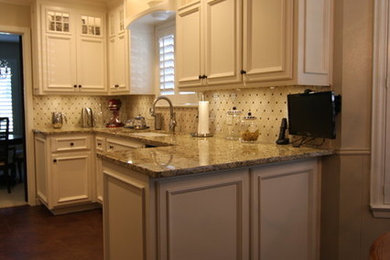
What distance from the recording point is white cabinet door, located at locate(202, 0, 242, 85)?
262cm

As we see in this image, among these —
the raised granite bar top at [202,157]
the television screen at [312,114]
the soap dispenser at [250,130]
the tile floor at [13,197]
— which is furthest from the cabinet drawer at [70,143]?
the television screen at [312,114]

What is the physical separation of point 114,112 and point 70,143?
2.98 ft

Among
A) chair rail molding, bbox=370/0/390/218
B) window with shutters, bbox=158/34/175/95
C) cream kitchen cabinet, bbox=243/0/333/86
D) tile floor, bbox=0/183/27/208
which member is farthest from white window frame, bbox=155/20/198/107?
tile floor, bbox=0/183/27/208

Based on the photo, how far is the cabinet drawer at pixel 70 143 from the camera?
13.5 feet

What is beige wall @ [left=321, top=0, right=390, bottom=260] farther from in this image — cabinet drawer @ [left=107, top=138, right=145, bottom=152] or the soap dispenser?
cabinet drawer @ [left=107, top=138, right=145, bottom=152]

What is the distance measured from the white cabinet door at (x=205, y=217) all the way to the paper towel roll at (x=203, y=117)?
4.17ft

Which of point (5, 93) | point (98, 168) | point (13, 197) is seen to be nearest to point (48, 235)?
point (98, 168)

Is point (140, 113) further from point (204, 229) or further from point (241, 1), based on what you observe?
point (204, 229)

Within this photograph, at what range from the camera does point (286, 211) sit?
224 centimetres

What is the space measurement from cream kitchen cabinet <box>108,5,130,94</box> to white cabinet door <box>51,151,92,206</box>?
942 millimetres

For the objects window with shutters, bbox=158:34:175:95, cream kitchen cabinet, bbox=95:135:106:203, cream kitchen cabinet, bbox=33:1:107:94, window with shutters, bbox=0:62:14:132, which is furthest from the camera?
window with shutters, bbox=0:62:14:132

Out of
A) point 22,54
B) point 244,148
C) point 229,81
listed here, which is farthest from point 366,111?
point 22,54

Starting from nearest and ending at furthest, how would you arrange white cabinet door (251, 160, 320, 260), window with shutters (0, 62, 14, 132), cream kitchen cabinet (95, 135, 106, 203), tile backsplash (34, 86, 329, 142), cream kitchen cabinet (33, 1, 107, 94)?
1. white cabinet door (251, 160, 320, 260)
2. tile backsplash (34, 86, 329, 142)
3. cream kitchen cabinet (95, 135, 106, 203)
4. cream kitchen cabinet (33, 1, 107, 94)
5. window with shutters (0, 62, 14, 132)

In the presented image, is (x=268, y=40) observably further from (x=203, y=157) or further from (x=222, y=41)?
(x=203, y=157)
